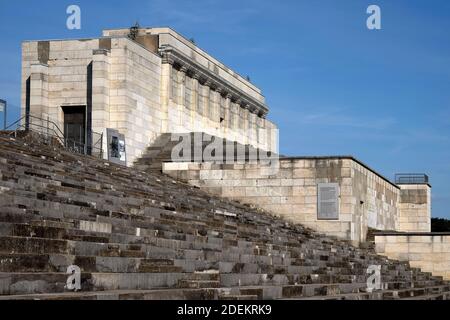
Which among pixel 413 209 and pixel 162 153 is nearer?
pixel 162 153

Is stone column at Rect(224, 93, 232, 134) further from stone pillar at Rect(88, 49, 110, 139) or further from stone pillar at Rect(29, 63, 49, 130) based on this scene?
stone pillar at Rect(29, 63, 49, 130)

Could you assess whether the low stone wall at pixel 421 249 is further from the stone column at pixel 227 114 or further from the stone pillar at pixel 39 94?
the stone column at pixel 227 114

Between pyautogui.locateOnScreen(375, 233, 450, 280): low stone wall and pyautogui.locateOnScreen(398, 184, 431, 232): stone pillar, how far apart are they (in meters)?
11.1

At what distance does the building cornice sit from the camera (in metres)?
38.9

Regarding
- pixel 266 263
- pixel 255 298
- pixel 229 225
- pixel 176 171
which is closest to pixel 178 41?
pixel 176 171

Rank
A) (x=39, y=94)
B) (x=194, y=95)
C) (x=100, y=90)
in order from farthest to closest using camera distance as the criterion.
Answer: (x=194, y=95) → (x=39, y=94) → (x=100, y=90)

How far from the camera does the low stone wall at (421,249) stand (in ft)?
100

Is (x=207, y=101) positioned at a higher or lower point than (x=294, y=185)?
higher

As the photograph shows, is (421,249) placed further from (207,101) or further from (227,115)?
(227,115)

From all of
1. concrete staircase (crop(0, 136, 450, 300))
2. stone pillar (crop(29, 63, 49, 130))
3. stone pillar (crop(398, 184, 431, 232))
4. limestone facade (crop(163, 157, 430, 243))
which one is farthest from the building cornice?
concrete staircase (crop(0, 136, 450, 300))

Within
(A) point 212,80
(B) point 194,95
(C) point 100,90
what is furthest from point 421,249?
(A) point 212,80

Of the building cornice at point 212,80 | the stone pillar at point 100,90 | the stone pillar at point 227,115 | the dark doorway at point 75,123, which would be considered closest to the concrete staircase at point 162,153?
the stone pillar at point 100,90

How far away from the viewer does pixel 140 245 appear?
47.1 ft

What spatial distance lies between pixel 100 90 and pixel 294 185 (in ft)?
28.7
